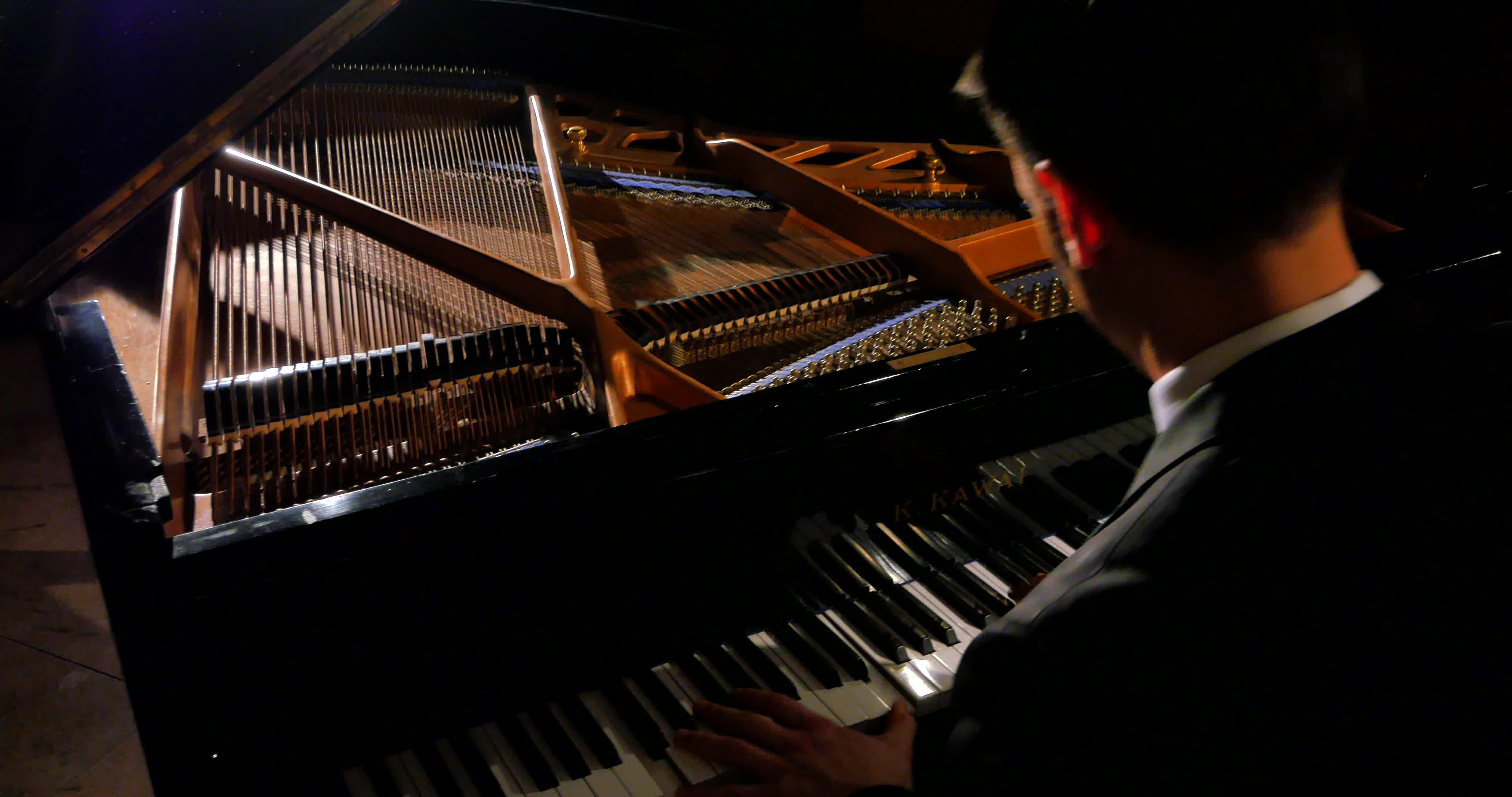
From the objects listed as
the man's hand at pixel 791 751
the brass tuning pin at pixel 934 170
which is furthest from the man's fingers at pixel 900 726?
the brass tuning pin at pixel 934 170

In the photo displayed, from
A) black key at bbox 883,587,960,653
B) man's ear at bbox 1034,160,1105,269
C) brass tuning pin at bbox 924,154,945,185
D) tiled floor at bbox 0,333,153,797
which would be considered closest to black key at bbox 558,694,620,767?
black key at bbox 883,587,960,653

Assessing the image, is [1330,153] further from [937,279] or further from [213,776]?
[213,776]

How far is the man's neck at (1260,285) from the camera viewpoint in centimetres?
105

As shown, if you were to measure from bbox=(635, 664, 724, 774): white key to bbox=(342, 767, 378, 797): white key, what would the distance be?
1.39 feet

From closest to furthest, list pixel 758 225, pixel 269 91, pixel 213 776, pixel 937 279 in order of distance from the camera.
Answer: pixel 213 776 → pixel 269 91 → pixel 937 279 → pixel 758 225

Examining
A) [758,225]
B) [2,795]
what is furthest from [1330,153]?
[2,795]

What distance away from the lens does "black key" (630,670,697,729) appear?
1.56m

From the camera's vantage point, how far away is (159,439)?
1.62 m

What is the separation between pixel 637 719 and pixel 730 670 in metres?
0.18

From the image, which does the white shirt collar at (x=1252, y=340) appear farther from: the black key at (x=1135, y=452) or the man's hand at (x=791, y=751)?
the black key at (x=1135, y=452)

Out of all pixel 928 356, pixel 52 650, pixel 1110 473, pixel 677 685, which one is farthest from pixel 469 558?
pixel 52 650

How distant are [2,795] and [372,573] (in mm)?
1983

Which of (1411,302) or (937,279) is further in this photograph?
(937,279)

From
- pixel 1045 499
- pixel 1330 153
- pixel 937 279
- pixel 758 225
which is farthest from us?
pixel 758 225
